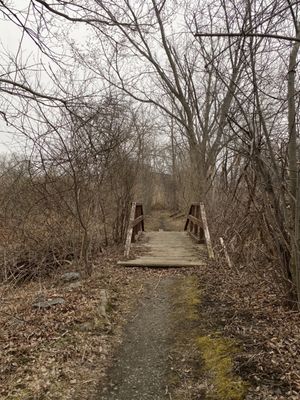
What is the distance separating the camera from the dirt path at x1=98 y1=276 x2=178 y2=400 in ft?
9.00

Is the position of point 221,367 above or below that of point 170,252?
below

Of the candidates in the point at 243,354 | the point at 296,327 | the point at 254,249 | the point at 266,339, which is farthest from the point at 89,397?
the point at 254,249

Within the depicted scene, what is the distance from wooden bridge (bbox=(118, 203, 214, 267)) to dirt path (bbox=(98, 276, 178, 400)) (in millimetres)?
1849

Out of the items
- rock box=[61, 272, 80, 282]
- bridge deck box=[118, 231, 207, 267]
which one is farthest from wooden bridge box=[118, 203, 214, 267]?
rock box=[61, 272, 80, 282]

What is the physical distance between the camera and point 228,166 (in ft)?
26.9

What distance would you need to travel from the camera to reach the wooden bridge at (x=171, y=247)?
22.1 feet

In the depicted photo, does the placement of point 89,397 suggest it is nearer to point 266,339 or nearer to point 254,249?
point 266,339

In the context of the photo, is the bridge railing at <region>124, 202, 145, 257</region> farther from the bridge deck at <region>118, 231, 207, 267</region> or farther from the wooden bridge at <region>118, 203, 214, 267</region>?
the bridge deck at <region>118, 231, 207, 267</region>

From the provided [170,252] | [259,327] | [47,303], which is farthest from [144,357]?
[170,252]

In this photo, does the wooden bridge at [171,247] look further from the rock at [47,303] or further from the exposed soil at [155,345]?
the rock at [47,303]

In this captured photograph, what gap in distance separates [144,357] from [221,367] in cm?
74

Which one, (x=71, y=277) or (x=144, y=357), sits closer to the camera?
(x=144, y=357)

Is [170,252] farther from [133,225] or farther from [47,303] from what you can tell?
[47,303]

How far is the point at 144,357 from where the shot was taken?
3.29 m
